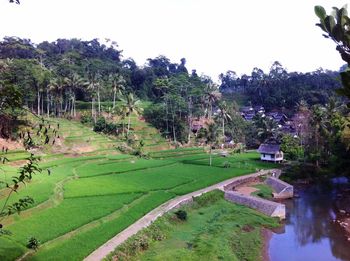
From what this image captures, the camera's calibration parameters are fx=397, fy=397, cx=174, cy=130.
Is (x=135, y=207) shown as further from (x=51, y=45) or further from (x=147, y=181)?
(x=51, y=45)

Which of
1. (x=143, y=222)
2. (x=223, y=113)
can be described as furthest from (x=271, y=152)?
(x=143, y=222)

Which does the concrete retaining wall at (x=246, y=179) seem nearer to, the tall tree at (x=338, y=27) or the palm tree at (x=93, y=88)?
the palm tree at (x=93, y=88)

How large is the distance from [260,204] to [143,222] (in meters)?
13.3

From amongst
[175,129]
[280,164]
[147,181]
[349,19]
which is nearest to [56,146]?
[147,181]

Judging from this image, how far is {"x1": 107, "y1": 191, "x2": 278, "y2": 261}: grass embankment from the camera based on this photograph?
23.2 metres

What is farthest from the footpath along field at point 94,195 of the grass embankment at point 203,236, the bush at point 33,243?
the grass embankment at point 203,236

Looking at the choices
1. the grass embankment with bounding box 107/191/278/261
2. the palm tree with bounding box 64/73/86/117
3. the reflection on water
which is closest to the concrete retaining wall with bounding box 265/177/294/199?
the reflection on water

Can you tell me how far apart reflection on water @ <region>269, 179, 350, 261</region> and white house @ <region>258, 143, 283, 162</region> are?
13.8 meters

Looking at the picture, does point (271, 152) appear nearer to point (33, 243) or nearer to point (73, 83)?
point (73, 83)

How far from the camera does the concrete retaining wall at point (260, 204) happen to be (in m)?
34.8

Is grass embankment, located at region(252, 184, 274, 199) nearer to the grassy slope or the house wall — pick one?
the grassy slope

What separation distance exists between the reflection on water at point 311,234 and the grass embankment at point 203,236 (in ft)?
5.05

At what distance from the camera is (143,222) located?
2731 centimetres

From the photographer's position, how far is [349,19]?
4469 mm
